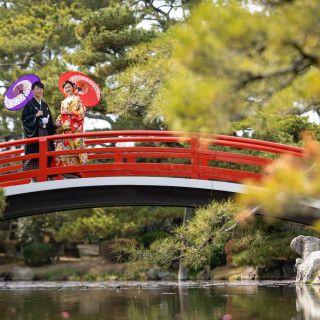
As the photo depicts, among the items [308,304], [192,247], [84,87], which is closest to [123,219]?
[84,87]

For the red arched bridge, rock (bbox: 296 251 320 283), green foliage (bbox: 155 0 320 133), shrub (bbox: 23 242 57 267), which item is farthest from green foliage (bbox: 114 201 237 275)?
shrub (bbox: 23 242 57 267)

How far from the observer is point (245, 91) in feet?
11.1

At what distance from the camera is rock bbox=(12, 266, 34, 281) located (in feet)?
48.9

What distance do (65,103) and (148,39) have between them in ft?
15.4

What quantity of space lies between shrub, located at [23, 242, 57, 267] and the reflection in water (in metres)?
10.8

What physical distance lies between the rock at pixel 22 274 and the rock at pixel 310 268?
30.2ft

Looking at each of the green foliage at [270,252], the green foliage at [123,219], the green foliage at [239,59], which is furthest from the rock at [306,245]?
the green foliage at [239,59]

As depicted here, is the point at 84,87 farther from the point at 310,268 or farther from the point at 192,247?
the point at 310,268

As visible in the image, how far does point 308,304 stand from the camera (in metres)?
5.04

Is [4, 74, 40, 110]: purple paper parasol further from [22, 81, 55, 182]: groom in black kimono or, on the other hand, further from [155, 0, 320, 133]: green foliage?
[155, 0, 320, 133]: green foliage

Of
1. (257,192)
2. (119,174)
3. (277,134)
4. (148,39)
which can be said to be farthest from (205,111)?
(148,39)

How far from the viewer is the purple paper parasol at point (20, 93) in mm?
7410

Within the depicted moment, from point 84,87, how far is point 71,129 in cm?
80

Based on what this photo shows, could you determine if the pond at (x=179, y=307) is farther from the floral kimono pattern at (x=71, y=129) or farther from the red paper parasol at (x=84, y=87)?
the red paper parasol at (x=84, y=87)
